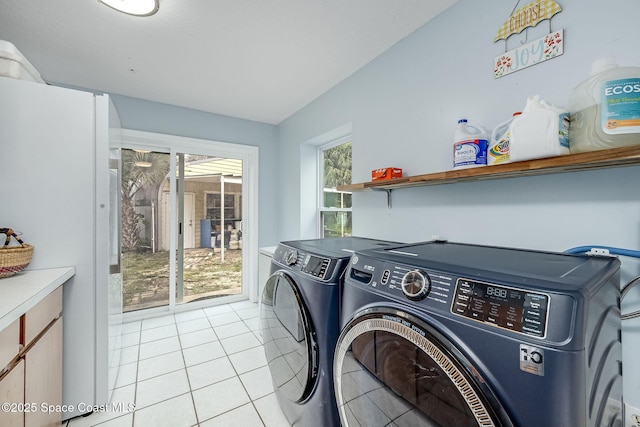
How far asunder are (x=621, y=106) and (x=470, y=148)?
19.7 inches

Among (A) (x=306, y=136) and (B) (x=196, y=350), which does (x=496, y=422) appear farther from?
(A) (x=306, y=136)

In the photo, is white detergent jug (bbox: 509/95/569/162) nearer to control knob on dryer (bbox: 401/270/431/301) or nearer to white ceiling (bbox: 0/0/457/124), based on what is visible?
control knob on dryer (bbox: 401/270/431/301)

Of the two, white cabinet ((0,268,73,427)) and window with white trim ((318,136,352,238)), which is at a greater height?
window with white trim ((318,136,352,238))

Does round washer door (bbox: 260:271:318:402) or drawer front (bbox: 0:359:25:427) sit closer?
drawer front (bbox: 0:359:25:427)

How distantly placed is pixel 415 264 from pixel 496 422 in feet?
1.36

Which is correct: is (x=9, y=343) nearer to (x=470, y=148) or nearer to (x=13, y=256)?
(x=13, y=256)

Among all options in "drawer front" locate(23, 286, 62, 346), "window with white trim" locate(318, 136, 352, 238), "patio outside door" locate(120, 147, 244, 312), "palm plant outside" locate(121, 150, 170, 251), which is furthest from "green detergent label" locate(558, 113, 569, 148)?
"palm plant outside" locate(121, 150, 170, 251)

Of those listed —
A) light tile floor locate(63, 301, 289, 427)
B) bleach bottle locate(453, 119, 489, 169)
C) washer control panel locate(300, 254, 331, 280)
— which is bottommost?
light tile floor locate(63, 301, 289, 427)

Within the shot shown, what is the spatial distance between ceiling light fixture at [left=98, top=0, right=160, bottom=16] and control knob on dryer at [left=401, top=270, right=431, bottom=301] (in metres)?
1.95

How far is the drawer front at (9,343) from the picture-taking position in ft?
2.93

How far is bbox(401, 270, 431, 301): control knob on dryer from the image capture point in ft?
2.59

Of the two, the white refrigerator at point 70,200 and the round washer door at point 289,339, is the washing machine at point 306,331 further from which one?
the white refrigerator at point 70,200

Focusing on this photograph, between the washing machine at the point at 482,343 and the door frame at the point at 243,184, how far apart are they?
8.70 ft

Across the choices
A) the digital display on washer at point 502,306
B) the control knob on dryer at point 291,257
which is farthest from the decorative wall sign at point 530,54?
the control knob on dryer at point 291,257
